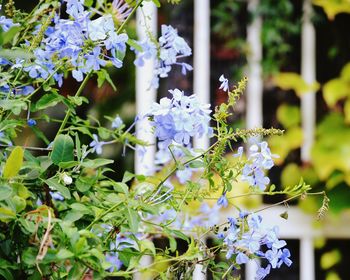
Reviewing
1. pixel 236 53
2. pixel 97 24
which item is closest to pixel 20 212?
pixel 97 24

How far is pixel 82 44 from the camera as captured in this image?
1172 mm

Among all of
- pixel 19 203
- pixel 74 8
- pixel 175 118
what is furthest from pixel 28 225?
pixel 74 8

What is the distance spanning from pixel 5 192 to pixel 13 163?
5 centimetres

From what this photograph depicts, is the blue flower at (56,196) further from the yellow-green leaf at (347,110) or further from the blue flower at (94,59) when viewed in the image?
the yellow-green leaf at (347,110)

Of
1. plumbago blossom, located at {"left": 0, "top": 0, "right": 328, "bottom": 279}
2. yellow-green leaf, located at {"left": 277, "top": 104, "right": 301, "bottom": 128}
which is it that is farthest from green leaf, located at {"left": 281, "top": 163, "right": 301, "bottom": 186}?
plumbago blossom, located at {"left": 0, "top": 0, "right": 328, "bottom": 279}

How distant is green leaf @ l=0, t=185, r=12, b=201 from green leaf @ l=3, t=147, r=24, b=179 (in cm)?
4

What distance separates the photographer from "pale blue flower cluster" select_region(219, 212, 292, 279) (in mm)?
1124

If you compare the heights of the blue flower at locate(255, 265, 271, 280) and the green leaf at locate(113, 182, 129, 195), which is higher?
the green leaf at locate(113, 182, 129, 195)

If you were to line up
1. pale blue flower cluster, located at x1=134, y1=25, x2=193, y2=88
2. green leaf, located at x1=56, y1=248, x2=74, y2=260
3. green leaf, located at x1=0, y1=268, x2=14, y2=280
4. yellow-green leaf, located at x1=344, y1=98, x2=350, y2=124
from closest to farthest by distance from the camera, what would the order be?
green leaf, located at x1=56, y1=248, x2=74, y2=260
green leaf, located at x1=0, y1=268, x2=14, y2=280
pale blue flower cluster, located at x1=134, y1=25, x2=193, y2=88
yellow-green leaf, located at x1=344, y1=98, x2=350, y2=124

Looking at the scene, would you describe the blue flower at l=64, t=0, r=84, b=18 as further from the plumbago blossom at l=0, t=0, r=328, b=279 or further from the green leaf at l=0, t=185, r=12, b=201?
the green leaf at l=0, t=185, r=12, b=201

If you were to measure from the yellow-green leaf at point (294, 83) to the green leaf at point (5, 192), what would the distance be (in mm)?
2499

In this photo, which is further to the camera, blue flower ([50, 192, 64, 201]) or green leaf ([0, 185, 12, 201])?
blue flower ([50, 192, 64, 201])

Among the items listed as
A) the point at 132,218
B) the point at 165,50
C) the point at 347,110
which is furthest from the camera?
the point at 347,110

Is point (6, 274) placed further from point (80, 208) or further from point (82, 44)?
point (82, 44)
